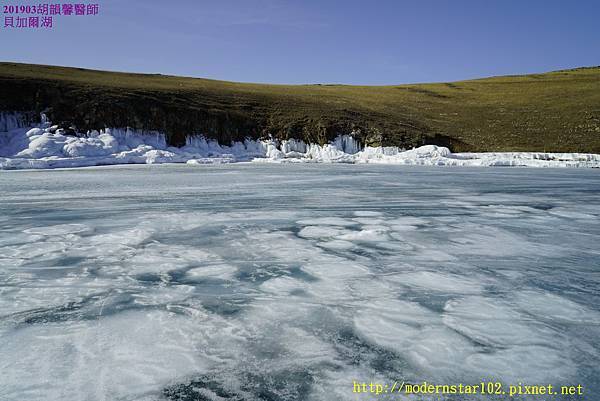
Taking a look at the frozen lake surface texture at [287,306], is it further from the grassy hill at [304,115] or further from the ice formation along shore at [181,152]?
the grassy hill at [304,115]

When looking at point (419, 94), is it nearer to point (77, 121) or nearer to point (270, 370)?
point (77, 121)

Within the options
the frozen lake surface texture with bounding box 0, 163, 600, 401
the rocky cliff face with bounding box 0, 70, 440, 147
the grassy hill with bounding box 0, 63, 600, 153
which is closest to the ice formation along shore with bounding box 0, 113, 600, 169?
the rocky cliff face with bounding box 0, 70, 440, 147

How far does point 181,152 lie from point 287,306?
81.1 feet

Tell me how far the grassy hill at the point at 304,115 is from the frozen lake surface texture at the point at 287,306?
23515mm

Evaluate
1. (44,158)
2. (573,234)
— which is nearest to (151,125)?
(44,158)

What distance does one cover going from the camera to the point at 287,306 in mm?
2893

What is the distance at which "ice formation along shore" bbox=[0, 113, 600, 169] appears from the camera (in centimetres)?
2153

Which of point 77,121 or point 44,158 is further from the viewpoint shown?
point 77,121

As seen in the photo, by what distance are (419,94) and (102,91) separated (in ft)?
147

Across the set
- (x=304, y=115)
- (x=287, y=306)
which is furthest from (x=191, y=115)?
(x=287, y=306)

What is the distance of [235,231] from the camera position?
536cm

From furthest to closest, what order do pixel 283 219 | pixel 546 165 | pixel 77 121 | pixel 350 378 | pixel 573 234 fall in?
1. pixel 77 121
2. pixel 546 165
3. pixel 283 219
4. pixel 573 234
5. pixel 350 378

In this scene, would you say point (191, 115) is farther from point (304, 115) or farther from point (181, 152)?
point (304, 115)

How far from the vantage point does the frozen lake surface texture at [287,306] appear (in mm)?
2035
